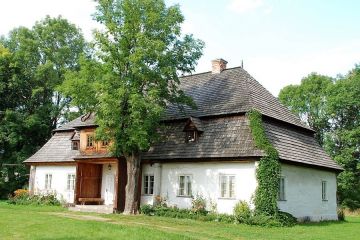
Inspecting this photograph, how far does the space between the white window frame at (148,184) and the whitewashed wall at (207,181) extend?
23cm

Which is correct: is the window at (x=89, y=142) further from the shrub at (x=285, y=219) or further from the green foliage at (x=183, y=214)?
the shrub at (x=285, y=219)

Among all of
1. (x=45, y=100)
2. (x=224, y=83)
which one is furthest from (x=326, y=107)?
(x=45, y=100)

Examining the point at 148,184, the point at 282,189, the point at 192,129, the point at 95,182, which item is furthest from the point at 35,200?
the point at 282,189

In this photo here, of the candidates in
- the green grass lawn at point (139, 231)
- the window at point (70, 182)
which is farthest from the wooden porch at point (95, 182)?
the green grass lawn at point (139, 231)

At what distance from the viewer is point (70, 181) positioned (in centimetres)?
2958

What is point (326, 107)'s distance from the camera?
43656 millimetres

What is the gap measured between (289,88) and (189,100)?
2770 centimetres

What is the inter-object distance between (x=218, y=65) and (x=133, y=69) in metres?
8.04

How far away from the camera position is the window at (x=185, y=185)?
22641mm

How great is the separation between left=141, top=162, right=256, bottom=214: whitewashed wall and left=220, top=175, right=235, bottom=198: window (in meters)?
0.18

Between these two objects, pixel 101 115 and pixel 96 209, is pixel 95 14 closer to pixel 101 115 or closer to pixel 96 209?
pixel 101 115

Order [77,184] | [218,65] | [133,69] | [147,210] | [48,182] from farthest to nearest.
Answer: [48,182], [218,65], [77,184], [147,210], [133,69]

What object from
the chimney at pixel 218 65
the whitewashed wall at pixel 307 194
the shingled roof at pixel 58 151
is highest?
the chimney at pixel 218 65

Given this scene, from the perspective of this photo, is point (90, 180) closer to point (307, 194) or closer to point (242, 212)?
point (242, 212)
